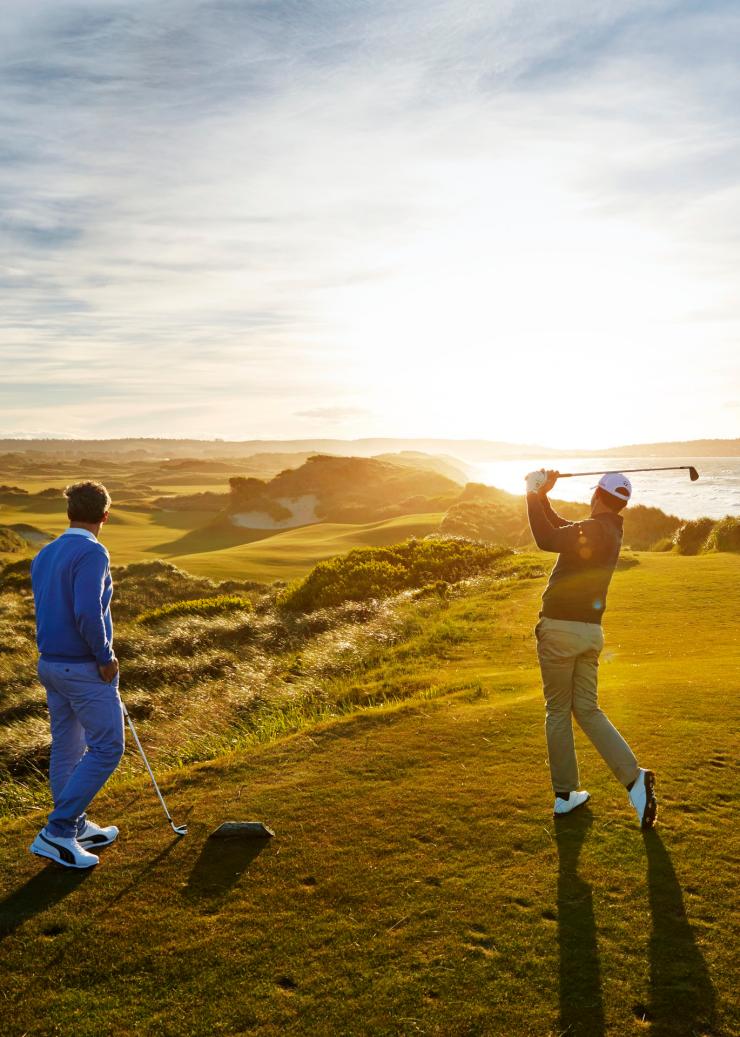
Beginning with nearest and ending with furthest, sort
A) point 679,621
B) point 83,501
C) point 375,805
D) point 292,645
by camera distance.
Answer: point 83,501 → point 375,805 → point 679,621 → point 292,645

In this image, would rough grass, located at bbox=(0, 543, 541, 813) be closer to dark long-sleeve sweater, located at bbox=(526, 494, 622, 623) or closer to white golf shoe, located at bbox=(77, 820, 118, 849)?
white golf shoe, located at bbox=(77, 820, 118, 849)

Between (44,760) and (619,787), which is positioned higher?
(619,787)

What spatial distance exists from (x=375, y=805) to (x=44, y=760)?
706 centimetres

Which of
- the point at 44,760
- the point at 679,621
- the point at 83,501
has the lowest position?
the point at 44,760

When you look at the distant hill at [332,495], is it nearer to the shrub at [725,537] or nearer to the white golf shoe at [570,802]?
the shrub at [725,537]

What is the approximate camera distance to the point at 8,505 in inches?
3610

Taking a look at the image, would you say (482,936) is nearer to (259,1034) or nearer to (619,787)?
(259,1034)


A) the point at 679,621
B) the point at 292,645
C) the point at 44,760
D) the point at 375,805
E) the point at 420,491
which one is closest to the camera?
the point at 375,805

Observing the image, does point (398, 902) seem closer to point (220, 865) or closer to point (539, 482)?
point (220, 865)

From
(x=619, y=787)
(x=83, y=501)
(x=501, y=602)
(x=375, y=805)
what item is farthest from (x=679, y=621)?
(x=83, y=501)

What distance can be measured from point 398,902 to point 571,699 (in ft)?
7.15

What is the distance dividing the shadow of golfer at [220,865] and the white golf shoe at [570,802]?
98.4 inches

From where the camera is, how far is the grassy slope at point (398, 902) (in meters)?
4.04

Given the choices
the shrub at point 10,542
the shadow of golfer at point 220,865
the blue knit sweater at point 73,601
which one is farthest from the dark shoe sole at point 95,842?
the shrub at point 10,542
